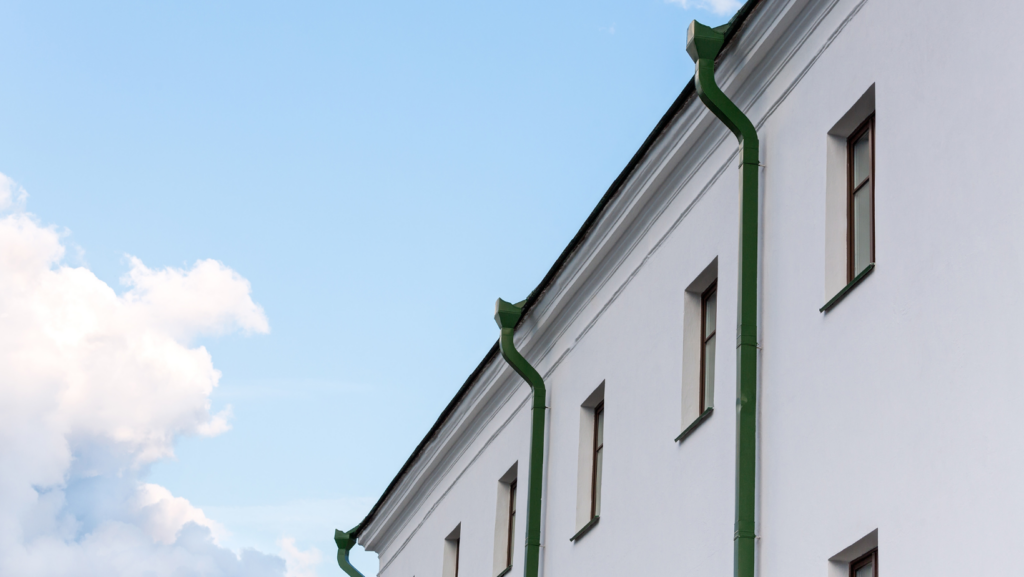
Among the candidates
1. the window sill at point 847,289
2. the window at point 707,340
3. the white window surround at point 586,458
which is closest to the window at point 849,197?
the window sill at point 847,289

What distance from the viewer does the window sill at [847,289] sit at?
9000mm

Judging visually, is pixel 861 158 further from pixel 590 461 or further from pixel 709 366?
pixel 590 461

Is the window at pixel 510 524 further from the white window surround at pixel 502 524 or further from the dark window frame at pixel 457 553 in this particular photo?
the dark window frame at pixel 457 553

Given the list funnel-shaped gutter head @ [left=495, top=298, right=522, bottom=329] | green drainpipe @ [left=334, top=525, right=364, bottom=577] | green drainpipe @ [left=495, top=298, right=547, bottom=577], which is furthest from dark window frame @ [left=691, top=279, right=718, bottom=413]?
green drainpipe @ [left=334, top=525, right=364, bottom=577]

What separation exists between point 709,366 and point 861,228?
8.33 ft

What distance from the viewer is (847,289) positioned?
9.23 metres

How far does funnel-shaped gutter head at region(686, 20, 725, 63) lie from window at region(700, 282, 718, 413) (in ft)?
6.57

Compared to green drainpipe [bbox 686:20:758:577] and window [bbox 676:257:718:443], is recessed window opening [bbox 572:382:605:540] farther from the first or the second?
green drainpipe [bbox 686:20:758:577]

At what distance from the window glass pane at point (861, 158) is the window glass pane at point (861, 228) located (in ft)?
0.33

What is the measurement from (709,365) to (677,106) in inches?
87.6

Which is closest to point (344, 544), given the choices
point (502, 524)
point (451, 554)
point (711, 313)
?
point (451, 554)

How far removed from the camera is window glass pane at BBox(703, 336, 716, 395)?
1162cm

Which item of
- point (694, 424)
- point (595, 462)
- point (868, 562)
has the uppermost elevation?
point (595, 462)

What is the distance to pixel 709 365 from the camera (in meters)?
11.7
